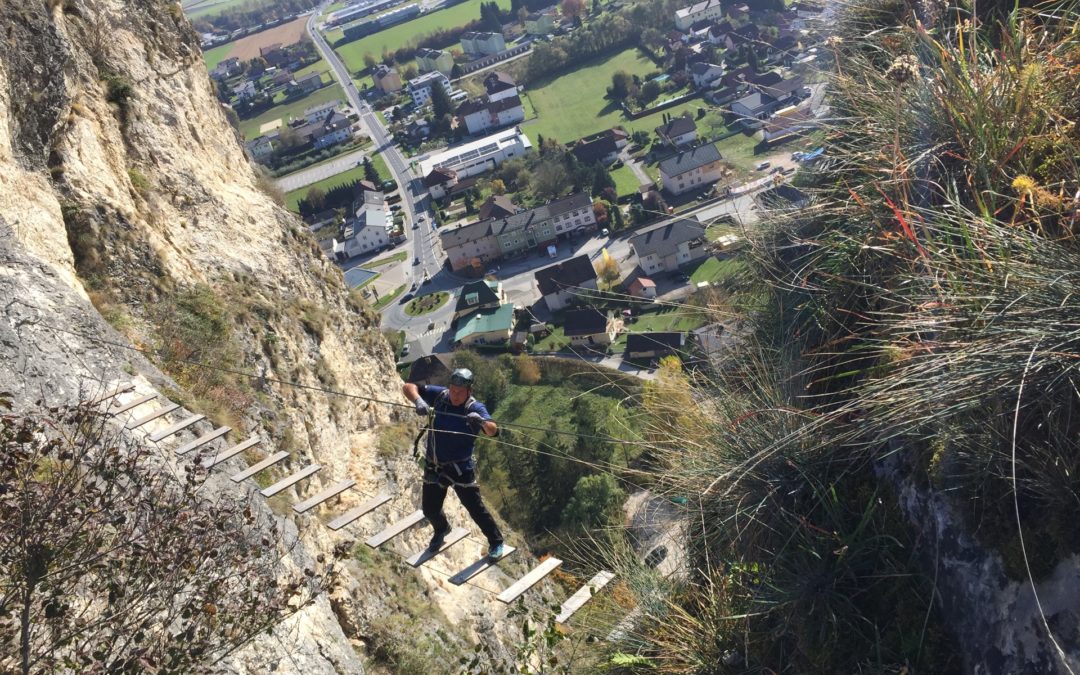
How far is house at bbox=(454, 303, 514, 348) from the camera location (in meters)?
38.8

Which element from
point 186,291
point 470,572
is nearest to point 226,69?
point 186,291

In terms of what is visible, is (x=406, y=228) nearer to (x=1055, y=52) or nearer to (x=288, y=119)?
(x=288, y=119)

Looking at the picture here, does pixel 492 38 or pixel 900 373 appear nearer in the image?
pixel 900 373

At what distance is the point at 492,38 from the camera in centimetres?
9719

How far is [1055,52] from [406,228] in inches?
2128

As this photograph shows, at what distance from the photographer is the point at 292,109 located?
91.9 metres

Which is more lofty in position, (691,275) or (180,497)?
(180,497)

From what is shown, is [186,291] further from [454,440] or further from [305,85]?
[305,85]

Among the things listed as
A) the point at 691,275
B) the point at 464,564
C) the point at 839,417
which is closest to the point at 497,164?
the point at 691,275

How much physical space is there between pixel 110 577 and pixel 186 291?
24.5 feet

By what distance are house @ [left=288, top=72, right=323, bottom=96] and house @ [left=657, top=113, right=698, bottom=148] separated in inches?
2099

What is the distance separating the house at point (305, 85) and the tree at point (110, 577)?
97898mm

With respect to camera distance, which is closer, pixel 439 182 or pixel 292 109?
pixel 439 182

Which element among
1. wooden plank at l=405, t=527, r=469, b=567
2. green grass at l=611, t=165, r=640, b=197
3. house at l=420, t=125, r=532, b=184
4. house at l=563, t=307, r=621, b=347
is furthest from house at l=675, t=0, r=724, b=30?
wooden plank at l=405, t=527, r=469, b=567
